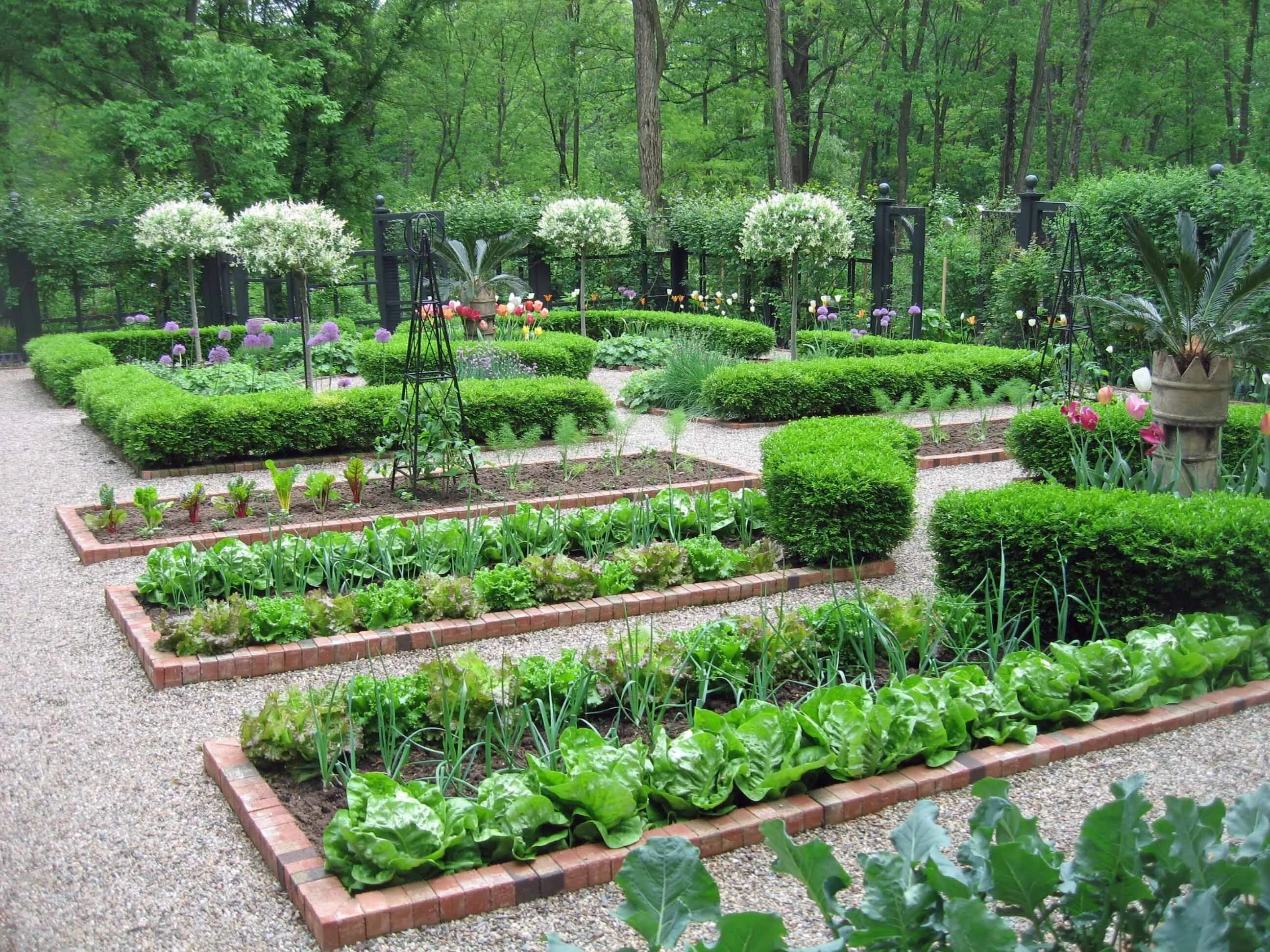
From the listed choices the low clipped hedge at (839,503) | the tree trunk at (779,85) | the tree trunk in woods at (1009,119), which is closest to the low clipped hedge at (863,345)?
the low clipped hedge at (839,503)

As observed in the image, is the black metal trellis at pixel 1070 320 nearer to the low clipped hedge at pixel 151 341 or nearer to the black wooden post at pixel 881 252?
the black wooden post at pixel 881 252

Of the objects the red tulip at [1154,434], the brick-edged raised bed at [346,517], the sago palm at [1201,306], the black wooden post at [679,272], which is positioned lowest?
the brick-edged raised bed at [346,517]

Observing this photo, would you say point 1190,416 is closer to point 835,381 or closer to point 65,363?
point 835,381

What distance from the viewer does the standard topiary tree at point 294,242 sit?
386 inches

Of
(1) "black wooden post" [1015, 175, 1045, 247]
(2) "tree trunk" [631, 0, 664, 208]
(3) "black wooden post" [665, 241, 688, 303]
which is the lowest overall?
(3) "black wooden post" [665, 241, 688, 303]

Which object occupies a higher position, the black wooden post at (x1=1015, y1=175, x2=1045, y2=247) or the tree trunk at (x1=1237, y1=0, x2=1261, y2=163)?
the tree trunk at (x1=1237, y1=0, x2=1261, y2=163)

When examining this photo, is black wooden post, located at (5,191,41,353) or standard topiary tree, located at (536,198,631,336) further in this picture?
black wooden post, located at (5,191,41,353)

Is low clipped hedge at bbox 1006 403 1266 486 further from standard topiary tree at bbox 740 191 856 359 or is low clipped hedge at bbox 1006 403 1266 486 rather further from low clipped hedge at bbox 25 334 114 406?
low clipped hedge at bbox 25 334 114 406

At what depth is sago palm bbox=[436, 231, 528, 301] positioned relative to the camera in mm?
14188

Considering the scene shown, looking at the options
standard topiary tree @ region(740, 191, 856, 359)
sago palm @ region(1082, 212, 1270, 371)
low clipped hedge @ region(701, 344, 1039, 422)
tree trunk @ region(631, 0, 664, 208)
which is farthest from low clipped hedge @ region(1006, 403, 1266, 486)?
tree trunk @ region(631, 0, 664, 208)

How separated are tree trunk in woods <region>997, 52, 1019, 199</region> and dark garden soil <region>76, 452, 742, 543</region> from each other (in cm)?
2447

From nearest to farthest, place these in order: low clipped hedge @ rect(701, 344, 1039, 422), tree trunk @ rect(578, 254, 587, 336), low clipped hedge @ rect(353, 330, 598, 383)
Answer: low clipped hedge @ rect(701, 344, 1039, 422) → low clipped hedge @ rect(353, 330, 598, 383) → tree trunk @ rect(578, 254, 587, 336)

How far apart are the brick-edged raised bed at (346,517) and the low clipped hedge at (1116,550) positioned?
6.18 ft

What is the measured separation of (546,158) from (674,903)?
105 ft
